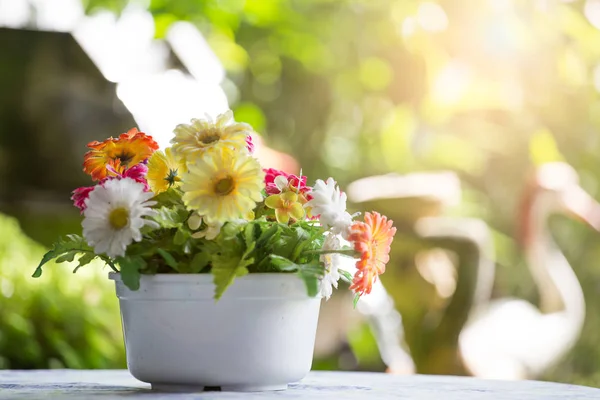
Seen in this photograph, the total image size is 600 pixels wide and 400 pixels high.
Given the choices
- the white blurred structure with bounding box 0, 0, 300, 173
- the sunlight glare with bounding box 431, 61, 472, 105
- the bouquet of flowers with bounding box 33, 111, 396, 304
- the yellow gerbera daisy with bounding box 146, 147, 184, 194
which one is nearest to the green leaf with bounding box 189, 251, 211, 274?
the bouquet of flowers with bounding box 33, 111, 396, 304

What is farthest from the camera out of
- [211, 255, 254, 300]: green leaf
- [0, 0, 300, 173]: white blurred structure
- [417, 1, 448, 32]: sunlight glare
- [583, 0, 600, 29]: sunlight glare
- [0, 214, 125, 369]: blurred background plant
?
[417, 1, 448, 32]: sunlight glare

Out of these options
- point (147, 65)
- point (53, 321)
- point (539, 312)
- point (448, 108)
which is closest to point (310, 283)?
point (53, 321)

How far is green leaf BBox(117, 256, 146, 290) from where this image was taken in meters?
0.78

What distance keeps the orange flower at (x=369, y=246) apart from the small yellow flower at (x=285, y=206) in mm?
67

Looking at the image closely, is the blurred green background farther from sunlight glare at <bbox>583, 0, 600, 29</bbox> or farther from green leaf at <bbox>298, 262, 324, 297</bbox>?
green leaf at <bbox>298, 262, 324, 297</bbox>

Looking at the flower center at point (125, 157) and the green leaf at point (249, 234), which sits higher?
the flower center at point (125, 157)

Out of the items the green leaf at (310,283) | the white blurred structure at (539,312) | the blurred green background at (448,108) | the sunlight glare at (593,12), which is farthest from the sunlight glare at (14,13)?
the green leaf at (310,283)

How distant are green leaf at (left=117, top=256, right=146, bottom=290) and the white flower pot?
2 centimetres

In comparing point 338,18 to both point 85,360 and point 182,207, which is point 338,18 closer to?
point 85,360

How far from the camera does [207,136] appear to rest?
844 mm

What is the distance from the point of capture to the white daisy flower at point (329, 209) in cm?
81

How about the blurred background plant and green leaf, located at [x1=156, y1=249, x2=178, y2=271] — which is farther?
the blurred background plant

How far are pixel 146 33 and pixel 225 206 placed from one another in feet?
7.51

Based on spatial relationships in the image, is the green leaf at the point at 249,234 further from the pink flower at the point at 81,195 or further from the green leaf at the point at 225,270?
the pink flower at the point at 81,195
